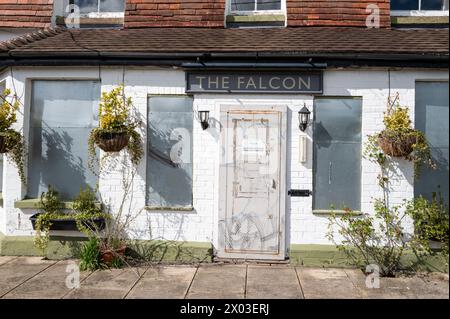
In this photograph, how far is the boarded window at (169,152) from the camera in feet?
21.8

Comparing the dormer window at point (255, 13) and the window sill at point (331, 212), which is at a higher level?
the dormer window at point (255, 13)

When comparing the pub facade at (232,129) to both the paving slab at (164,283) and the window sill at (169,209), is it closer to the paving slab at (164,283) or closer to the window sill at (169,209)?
the window sill at (169,209)

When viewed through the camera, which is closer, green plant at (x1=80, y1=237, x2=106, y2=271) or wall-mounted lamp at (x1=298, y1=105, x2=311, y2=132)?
green plant at (x1=80, y1=237, x2=106, y2=271)

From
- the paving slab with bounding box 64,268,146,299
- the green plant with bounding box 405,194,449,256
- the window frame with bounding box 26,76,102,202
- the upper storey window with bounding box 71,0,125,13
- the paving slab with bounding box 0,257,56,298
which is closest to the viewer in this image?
the paving slab with bounding box 64,268,146,299

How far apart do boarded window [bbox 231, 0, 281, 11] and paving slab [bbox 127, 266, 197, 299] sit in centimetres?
515

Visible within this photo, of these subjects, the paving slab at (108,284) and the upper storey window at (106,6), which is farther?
the upper storey window at (106,6)

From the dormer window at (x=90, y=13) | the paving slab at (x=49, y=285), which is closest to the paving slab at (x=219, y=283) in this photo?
the paving slab at (x=49, y=285)

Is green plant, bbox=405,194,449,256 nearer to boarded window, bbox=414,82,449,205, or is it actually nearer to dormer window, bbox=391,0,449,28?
boarded window, bbox=414,82,449,205

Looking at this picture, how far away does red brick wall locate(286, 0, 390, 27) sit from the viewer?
7.58 m

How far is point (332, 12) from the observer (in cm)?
766

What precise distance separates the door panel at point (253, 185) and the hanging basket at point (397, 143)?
154 cm

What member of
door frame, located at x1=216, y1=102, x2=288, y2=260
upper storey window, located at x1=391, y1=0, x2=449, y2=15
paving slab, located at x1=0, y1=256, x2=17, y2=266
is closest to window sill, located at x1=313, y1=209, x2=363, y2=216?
door frame, located at x1=216, y1=102, x2=288, y2=260

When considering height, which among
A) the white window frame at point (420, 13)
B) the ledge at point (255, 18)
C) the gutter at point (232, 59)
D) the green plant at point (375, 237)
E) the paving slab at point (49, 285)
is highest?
the white window frame at point (420, 13)

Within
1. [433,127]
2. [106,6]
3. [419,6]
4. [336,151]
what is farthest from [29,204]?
[419,6]
